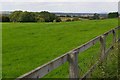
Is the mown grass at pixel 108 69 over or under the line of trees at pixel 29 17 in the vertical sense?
under

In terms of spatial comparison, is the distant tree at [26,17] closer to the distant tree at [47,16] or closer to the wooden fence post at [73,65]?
the distant tree at [47,16]

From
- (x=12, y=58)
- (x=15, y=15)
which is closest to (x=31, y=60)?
(x=12, y=58)

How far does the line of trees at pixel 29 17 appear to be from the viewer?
63.2 metres

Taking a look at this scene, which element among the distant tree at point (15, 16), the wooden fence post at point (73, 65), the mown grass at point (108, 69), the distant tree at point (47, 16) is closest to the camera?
the wooden fence post at point (73, 65)

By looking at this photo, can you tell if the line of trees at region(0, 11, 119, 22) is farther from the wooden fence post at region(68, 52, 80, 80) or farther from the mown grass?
the wooden fence post at region(68, 52, 80, 80)

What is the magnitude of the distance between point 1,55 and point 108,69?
322 inches

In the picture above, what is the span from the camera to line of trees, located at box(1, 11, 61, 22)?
63188 millimetres

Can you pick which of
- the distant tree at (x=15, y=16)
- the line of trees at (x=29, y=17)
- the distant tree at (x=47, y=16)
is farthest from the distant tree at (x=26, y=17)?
the distant tree at (x=47, y=16)

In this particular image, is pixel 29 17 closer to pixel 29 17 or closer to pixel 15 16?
pixel 29 17

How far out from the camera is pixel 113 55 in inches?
389

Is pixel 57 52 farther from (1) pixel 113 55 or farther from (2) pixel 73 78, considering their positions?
(2) pixel 73 78

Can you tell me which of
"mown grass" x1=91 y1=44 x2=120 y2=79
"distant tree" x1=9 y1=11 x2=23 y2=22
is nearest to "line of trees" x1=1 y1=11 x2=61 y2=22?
"distant tree" x1=9 y1=11 x2=23 y2=22

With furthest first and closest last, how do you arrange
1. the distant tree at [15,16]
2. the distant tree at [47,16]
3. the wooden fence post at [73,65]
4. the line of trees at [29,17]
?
the distant tree at [47,16], the distant tree at [15,16], the line of trees at [29,17], the wooden fence post at [73,65]

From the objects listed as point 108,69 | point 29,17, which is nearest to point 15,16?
point 29,17
